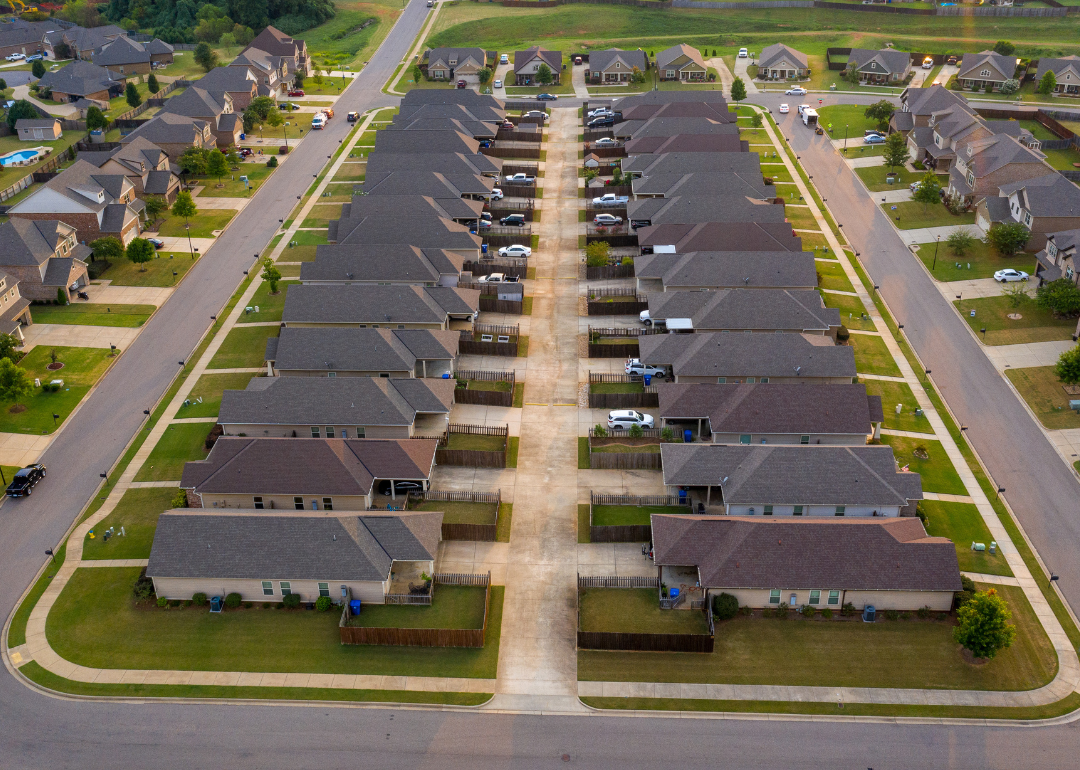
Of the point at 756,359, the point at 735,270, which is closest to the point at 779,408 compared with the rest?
the point at 756,359

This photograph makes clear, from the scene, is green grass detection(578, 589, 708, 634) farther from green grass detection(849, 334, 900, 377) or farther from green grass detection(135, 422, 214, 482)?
green grass detection(849, 334, 900, 377)

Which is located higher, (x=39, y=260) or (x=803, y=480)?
(x=39, y=260)

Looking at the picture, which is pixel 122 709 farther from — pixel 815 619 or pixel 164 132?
pixel 164 132

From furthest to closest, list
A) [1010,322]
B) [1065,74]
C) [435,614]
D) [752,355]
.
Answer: [1065,74], [1010,322], [752,355], [435,614]

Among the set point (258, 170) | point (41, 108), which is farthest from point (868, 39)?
point (41, 108)

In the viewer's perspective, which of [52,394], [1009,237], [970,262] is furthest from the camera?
[970,262]

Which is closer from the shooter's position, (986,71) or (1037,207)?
(1037,207)

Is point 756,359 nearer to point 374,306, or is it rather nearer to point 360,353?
point 360,353
